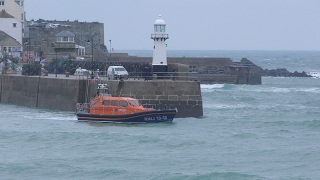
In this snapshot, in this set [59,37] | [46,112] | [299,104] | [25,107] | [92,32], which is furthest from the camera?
[92,32]

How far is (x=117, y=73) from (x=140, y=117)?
6.53 m

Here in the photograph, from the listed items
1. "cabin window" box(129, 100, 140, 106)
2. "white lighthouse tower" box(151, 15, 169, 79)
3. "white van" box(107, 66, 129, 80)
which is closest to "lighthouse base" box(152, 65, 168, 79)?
"white lighthouse tower" box(151, 15, 169, 79)

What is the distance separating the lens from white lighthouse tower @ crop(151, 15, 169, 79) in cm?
3759

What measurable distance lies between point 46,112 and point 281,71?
53442 mm

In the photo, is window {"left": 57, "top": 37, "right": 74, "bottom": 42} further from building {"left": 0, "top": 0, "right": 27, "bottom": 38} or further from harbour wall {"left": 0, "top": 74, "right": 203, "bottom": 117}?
harbour wall {"left": 0, "top": 74, "right": 203, "bottom": 117}

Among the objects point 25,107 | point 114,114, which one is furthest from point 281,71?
point 114,114

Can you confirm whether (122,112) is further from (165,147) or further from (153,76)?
(165,147)

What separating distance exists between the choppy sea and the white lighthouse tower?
2.93m

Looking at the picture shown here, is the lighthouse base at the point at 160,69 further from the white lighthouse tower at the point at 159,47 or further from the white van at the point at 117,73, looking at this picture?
the white van at the point at 117,73

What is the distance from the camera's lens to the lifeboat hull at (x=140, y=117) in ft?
108

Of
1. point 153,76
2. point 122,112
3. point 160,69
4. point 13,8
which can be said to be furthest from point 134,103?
point 13,8

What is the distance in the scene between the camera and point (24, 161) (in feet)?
82.9

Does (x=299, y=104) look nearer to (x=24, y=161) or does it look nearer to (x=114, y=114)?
(x=114, y=114)

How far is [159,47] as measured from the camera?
1480 inches
